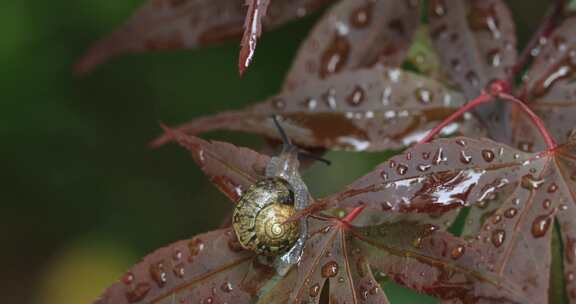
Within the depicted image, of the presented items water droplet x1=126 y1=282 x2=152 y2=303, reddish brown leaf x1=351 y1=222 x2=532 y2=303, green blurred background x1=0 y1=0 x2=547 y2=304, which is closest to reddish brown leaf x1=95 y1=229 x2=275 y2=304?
water droplet x1=126 y1=282 x2=152 y2=303

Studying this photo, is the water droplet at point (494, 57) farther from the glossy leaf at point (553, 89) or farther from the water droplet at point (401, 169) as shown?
the water droplet at point (401, 169)

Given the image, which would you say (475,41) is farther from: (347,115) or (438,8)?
(347,115)

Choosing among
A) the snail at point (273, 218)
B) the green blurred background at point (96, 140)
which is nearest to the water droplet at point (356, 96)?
the snail at point (273, 218)

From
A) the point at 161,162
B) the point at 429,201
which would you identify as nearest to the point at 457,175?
the point at 429,201

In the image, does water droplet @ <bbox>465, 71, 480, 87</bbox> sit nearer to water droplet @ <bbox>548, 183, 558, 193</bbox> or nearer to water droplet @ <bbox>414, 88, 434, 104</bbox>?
water droplet @ <bbox>414, 88, 434, 104</bbox>

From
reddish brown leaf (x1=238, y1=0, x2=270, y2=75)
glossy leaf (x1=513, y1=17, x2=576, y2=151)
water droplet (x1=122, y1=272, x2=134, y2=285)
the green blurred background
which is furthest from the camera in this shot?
the green blurred background

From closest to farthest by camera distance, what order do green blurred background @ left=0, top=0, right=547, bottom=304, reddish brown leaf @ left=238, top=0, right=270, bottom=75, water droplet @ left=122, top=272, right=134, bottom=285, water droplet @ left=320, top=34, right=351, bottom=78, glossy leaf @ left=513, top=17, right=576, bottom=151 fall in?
reddish brown leaf @ left=238, top=0, right=270, bottom=75 → water droplet @ left=122, top=272, right=134, bottom=285 → glossy leaf @ left=513, top=17, right=576, bottom=151 → water droplet @ left=320, top=34, right=351, bottom=78 → green blurred background @ left=0, top=0, right=547, bottom=304

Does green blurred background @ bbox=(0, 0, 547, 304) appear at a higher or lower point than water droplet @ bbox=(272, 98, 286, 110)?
higher

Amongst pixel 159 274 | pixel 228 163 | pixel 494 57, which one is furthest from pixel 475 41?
pixel 159 274
